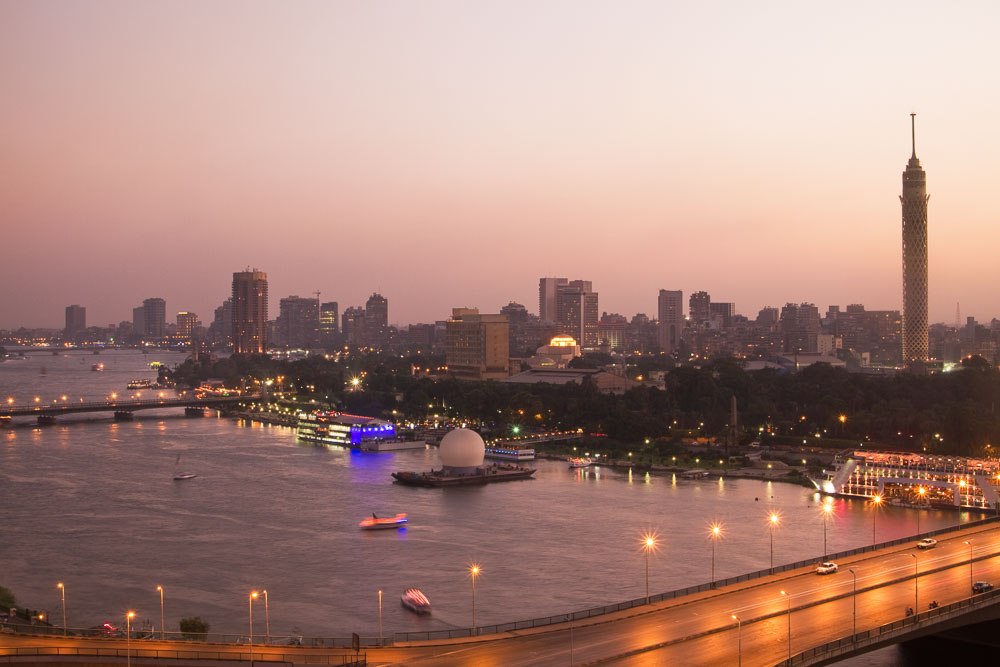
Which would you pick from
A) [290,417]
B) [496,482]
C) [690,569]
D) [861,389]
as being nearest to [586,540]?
[690,569]

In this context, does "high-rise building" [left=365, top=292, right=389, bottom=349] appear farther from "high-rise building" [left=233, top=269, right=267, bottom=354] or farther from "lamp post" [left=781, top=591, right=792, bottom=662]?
"lamp post" [left=781, top=591, right=792, bottom=662]

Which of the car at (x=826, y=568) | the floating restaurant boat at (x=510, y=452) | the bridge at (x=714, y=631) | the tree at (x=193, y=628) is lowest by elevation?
the floating restaurant boat at (x=510, y=452)

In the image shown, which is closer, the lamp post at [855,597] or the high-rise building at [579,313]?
the lamp post at [855,597]

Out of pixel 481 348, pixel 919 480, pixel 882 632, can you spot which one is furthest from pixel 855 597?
pixel 481 348

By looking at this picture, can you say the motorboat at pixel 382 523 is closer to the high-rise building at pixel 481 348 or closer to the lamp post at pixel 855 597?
the lamp post at pixel 855 597

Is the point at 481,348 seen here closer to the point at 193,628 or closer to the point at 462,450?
the point at 462,450

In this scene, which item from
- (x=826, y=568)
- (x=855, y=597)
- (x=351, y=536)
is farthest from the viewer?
(x=351, y=536)

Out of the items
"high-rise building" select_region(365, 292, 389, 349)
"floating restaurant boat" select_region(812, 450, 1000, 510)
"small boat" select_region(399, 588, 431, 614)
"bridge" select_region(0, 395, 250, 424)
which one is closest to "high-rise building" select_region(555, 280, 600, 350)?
"high-rise building" select_region(365, 292, 389, 349)

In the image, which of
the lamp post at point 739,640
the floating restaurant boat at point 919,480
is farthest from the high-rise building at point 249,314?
the lamp post at point 739,640
